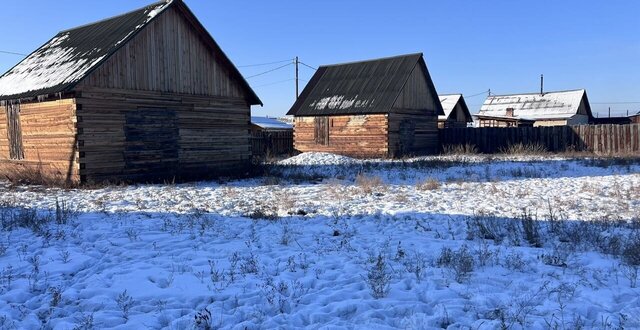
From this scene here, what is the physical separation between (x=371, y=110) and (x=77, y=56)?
49.5 ft

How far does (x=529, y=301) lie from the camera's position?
4.56 m

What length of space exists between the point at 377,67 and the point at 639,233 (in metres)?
22.9

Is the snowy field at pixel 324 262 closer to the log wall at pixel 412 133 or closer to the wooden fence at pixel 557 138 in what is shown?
the log wall at pixel 412 133

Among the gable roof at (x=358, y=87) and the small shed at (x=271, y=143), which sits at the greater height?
the gable roof at (x=358, y=87)

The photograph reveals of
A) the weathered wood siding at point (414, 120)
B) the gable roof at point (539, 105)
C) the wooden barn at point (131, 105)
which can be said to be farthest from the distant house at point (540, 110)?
the wooden barn at point (131, 105)

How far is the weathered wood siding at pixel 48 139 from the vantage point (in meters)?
13.5

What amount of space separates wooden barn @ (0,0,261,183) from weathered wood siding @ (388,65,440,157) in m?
10.7

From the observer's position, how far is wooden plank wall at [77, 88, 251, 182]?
1345 centimetres

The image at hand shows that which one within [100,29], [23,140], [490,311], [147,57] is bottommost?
[490,311]

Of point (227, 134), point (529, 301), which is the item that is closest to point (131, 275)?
point (529, 301)

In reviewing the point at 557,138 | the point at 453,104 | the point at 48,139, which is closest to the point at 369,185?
the point at 48,139

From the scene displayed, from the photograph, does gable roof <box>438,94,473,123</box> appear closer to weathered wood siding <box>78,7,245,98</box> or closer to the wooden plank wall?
the wooden plank wall

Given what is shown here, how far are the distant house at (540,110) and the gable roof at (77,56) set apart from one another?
37118 millimetres

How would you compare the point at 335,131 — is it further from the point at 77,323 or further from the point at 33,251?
the point at 77,323
